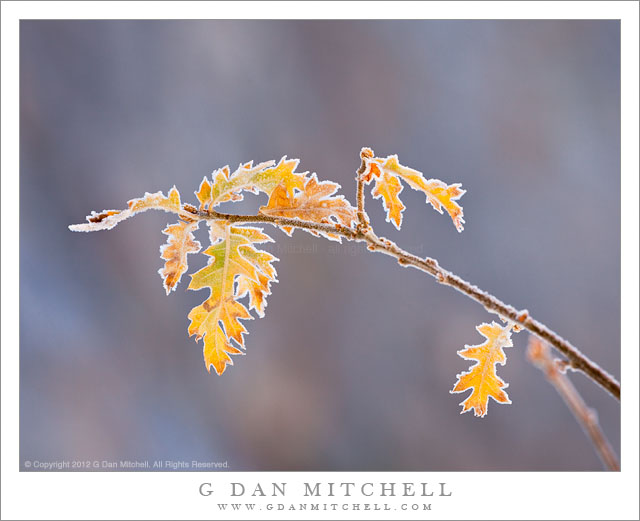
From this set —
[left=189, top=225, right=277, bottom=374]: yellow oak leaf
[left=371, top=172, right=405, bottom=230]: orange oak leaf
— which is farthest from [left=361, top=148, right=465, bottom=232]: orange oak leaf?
[left=189, top=225, right=277, bottom=374]: yellow oak leaf

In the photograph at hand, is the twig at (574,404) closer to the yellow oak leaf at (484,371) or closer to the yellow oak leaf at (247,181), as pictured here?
the yellow oak leaf at (484,371)

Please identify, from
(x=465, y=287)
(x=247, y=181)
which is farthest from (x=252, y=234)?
(x=465, y=287)

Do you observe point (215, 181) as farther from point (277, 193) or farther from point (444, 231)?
point (444, 231)

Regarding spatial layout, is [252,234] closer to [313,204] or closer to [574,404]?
[313,204]

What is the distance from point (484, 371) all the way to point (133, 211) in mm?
306

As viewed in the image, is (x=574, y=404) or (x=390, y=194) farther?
(x=390, y=194)

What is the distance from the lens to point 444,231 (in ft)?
4.30

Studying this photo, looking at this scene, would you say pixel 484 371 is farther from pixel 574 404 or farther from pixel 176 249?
pixel 176 249

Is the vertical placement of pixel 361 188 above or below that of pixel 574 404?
above

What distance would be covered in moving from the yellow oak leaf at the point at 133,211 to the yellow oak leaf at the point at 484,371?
25 cm

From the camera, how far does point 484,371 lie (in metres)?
0.41

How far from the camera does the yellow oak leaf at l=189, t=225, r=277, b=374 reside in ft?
1.33

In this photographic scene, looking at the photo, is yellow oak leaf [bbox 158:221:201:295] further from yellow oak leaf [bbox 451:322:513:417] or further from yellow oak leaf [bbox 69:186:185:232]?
yellow oak leaf [bbox 451:322:513:417]

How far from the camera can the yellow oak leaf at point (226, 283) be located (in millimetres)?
406
